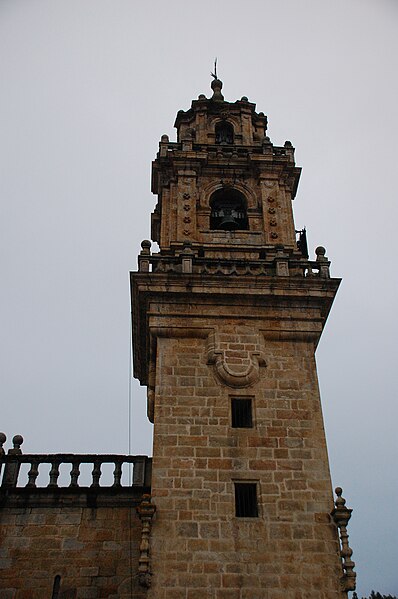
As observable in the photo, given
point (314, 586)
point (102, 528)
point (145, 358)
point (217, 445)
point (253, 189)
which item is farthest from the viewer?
point (253, 189)

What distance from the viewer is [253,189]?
22516 mm

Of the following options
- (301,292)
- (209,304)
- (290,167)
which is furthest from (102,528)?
Answer: (290,167)

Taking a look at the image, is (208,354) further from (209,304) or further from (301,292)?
(301,292)

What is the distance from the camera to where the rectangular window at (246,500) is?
15312mm

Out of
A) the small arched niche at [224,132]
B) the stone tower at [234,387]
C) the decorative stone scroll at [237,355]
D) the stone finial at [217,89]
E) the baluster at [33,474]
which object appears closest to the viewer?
the stone tower at [234,387]

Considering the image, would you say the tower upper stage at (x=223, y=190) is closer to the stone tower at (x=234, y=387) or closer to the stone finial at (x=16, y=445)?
the stone tower at (x=234, y=387)

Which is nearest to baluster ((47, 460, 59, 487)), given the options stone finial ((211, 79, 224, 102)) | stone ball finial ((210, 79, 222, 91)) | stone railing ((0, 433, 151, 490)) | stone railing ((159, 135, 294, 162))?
stone railing ((0, 433, 151, 490))

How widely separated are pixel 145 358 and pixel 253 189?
269 inches

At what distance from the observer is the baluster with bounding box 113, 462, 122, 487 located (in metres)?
17.8

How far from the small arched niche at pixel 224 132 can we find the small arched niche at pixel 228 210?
11.6 feet

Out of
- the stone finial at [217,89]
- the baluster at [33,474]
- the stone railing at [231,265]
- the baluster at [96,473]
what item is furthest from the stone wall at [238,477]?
the stone finial at [217,89]

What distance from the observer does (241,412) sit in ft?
55.4

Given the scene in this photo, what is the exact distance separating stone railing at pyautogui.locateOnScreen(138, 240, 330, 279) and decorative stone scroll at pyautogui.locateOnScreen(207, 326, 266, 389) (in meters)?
1.82

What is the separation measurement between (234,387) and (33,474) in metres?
5.97
